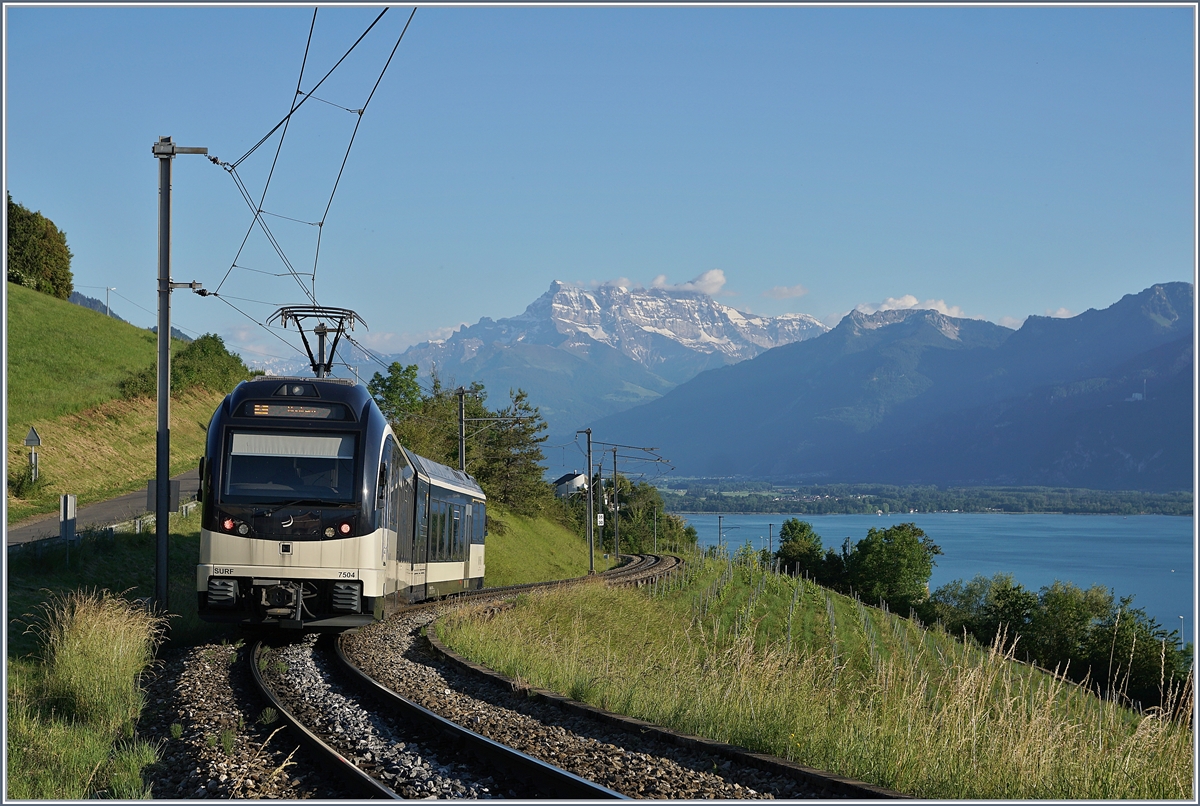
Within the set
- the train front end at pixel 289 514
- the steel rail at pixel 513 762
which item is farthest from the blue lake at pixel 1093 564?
the steel rail at pixel 513 762

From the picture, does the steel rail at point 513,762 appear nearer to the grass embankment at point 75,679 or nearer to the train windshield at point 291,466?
the grass embankment at point 75,679

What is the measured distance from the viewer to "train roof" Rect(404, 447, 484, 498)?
746 inches

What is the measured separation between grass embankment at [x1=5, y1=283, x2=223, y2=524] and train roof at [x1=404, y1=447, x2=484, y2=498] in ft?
41.0

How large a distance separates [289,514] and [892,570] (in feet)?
289

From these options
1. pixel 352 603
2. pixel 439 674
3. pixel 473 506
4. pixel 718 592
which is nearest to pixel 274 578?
pixel 352 603

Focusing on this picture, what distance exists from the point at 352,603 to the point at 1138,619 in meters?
67.1

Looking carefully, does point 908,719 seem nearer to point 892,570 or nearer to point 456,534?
point 456,534

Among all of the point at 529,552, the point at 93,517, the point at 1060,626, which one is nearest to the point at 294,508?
the point at 93,517

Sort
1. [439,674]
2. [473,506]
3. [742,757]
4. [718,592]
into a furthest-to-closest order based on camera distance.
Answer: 1. [718,592]
2. [473,506]
3. [439,674]
4. [742,757]

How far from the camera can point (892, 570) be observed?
94.4 metres

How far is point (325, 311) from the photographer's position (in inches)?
790

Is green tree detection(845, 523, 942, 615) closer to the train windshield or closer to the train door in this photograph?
the train door

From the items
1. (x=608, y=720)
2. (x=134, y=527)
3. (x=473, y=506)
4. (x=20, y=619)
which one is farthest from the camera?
(x=473, y=506)

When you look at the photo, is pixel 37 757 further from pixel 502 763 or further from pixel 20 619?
pixel 20 619
